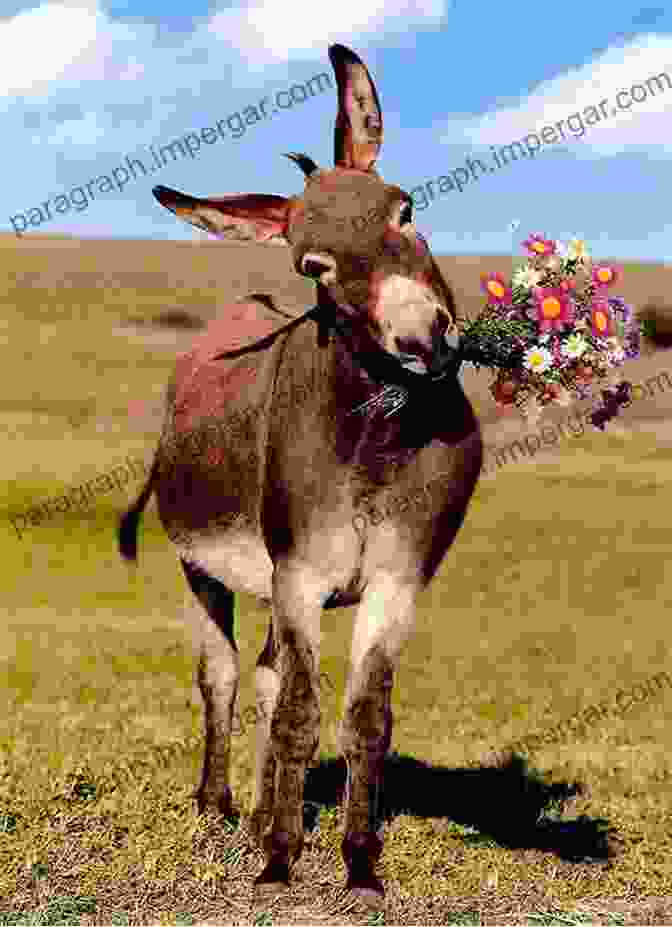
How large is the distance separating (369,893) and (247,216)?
4.12 metres

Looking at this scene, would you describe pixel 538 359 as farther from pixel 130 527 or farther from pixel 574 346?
pixel 130 527

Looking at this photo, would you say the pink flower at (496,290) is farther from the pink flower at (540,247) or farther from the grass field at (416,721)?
the grass field at (416,721)

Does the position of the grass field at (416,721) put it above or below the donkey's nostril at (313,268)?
below

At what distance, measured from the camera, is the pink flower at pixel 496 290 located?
28.0 ft

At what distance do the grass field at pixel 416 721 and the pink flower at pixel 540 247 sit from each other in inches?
104

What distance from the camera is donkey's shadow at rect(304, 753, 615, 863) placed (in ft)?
35.9

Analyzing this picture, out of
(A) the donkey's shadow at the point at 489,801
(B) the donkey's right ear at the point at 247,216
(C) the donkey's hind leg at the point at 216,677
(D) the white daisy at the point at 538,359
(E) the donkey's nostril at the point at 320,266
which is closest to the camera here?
(E) the donkey's nostril at the point at 320,266

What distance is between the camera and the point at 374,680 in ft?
26.1

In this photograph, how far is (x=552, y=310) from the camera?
335 inches

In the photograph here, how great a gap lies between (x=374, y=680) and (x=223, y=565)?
68.8 inches

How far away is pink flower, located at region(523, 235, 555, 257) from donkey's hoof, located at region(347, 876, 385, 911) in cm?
407

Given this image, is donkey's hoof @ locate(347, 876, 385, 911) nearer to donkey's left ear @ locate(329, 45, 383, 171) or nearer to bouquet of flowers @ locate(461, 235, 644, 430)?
bouquet of flowers @ locate(461, 235, 644, 430)

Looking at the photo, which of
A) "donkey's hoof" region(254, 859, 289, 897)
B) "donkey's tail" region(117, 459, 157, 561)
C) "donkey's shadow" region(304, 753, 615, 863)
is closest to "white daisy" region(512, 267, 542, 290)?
"donkey's tail" region(117, 459, 157, 561)

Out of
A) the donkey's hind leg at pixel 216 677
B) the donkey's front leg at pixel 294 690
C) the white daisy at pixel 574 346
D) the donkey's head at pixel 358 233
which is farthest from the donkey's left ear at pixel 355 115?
the donkey's hind leg at pixel 216 677
